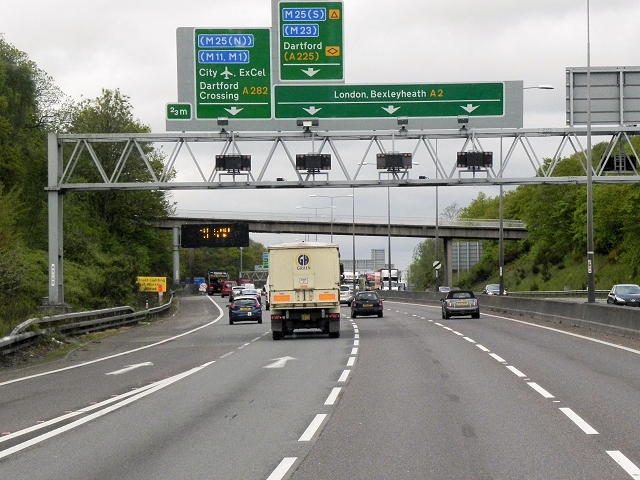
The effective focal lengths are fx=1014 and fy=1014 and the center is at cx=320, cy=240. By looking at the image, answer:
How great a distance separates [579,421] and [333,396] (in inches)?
178

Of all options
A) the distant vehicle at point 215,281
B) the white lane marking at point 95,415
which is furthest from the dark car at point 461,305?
the distant vehicle at point 215,281

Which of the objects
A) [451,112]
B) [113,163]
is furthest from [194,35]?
[113,163]

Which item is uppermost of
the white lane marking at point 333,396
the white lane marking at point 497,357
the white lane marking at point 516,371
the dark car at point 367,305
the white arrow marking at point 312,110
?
the white arrow marking at point 312,110

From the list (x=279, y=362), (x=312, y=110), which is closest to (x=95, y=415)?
(x=279, y=362)

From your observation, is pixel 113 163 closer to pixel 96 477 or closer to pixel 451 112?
pixel 451 112

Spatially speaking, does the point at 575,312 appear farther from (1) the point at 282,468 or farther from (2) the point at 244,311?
(1) the point at 282,468

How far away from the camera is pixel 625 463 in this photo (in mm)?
9633

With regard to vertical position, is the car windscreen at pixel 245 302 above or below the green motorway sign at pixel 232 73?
below

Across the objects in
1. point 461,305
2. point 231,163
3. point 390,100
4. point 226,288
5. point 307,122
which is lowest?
point 226,288

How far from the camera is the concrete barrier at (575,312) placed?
30.2 metres

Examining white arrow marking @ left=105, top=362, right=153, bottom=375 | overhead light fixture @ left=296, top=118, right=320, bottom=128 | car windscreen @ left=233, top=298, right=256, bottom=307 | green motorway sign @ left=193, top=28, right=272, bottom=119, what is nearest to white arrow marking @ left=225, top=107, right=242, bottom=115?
green motorway sign @ left=193, top=28, right=272, bottom=119

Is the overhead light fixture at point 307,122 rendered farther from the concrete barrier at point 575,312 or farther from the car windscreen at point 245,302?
the car windscreen at point 245,302

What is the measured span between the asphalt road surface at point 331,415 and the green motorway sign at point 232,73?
1081 centimetres

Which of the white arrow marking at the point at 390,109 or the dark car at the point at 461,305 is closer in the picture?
the white arrow marking at the point at 390,109
